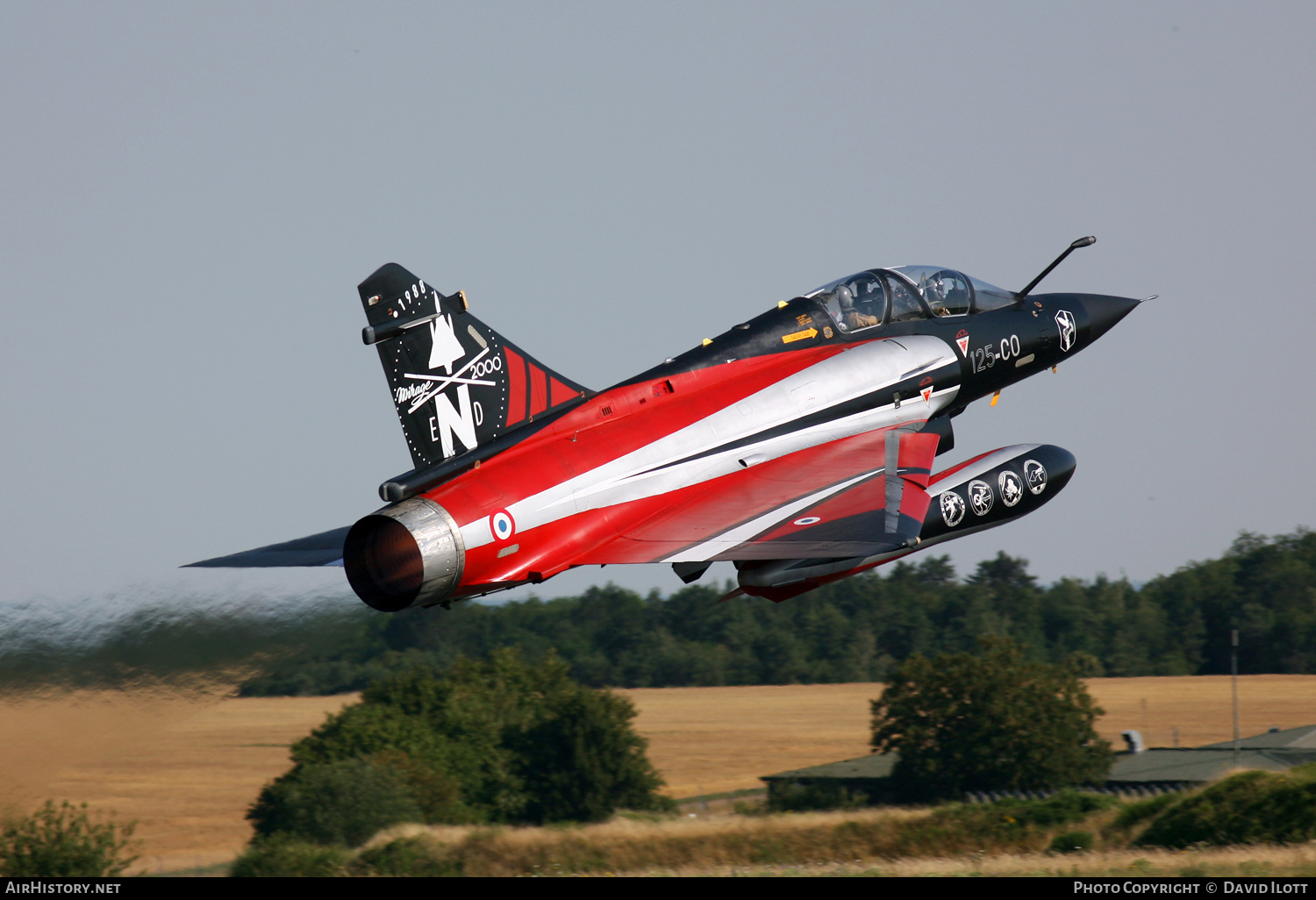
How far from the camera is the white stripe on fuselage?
45.8ft

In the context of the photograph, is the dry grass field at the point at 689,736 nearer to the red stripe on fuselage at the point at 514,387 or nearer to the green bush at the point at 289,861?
the green bush at the point at 289,861

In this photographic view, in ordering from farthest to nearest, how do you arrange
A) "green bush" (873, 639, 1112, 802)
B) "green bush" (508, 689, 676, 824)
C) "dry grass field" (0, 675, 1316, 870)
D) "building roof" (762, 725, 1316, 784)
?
"green bush" (508, 689, 676, 824) < "green bush" (873, 639, 1112, 802) < "dry grass field" (0, 675, 1316, 870) < "building roof" (762, 725, 1316, 784)

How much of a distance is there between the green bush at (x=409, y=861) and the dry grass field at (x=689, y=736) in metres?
5.73

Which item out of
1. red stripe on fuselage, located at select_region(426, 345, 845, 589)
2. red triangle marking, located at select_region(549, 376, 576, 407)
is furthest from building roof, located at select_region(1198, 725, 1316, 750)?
red triangle marking, located at select_region(549, 376, 576, 407)

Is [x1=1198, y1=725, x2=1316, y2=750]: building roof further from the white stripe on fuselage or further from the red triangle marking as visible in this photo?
the red triangle marking

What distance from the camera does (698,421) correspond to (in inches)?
606

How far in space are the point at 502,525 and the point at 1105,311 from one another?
11526 millimetres

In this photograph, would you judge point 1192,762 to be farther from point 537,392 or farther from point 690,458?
point 537,392

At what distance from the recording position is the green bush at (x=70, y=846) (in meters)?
33.6

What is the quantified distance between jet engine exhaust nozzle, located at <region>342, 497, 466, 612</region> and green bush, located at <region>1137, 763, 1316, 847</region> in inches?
611

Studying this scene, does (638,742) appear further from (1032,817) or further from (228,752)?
(1032,817)

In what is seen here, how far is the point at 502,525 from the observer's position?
13367 millimetres

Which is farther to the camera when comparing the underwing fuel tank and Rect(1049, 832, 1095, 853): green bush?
Rect(1049, 832, 1095, 853): green bush

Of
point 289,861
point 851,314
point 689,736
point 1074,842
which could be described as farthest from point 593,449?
point 689,736
